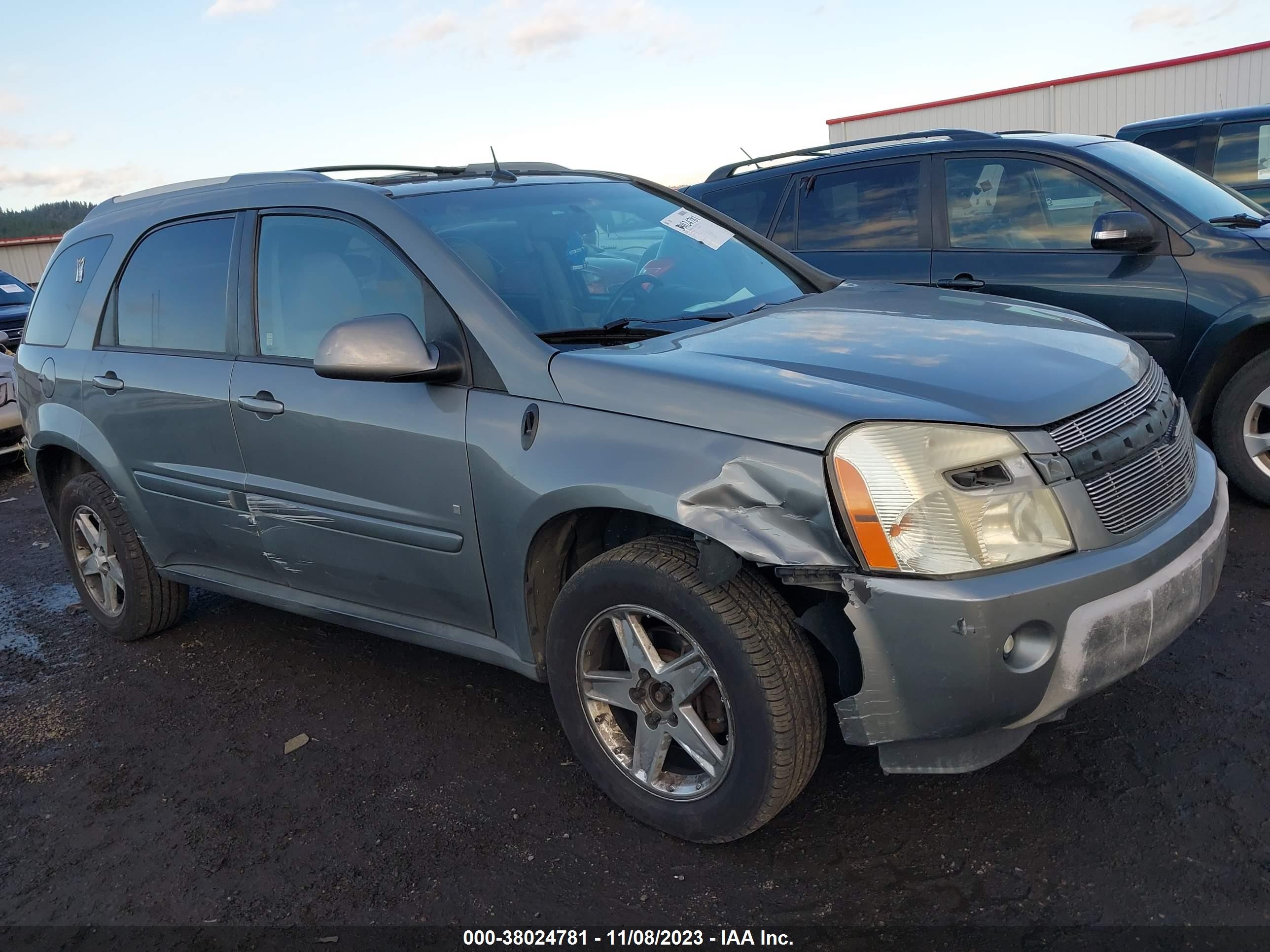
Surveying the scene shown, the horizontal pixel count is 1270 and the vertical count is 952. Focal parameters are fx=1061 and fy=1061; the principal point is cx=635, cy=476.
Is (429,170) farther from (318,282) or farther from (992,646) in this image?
(992,646)

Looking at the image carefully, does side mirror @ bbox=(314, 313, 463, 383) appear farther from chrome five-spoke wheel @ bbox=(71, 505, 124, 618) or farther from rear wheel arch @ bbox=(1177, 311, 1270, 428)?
rear wheel arch @ bbox=(1177, 311, 1270, 428)

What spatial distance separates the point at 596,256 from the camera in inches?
139

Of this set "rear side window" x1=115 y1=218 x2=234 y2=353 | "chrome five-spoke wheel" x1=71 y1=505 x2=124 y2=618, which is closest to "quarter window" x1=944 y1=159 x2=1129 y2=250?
"rear side window" x1=115 y1=218 x2=234 y2=353

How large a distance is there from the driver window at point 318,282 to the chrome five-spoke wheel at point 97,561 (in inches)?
61.6

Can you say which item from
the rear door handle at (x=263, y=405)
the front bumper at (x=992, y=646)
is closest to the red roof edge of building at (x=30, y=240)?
the rear door handle at (x=263, y=405)

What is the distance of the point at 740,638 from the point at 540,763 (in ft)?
3.60

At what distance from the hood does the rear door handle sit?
1.12m

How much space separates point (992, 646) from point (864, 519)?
1.25 ft

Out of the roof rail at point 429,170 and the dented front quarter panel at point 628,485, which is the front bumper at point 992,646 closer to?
the dented front quarter panel at point 628,485

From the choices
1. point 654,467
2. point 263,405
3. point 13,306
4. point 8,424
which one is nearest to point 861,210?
point 263,405

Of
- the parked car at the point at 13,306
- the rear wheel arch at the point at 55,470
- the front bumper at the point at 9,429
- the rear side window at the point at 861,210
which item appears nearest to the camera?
→ the rear wheel arch at the point at 55,470

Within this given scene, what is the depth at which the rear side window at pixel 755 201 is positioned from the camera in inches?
249

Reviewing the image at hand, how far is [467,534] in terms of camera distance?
3033 mm

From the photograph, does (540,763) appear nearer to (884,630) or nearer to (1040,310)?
(884,630)
